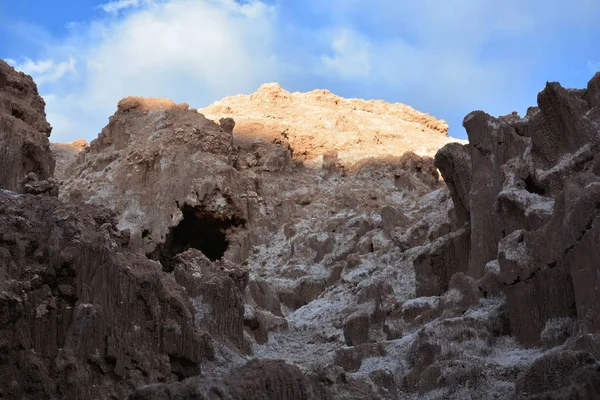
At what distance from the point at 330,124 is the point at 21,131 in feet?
125

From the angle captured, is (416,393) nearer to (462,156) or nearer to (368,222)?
(462,156)

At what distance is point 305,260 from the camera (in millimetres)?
48281

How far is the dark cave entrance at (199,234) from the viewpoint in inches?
2090

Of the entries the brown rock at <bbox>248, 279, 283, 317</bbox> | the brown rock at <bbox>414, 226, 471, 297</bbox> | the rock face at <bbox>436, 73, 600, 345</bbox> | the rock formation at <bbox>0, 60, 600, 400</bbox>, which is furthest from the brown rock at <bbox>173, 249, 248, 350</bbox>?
the brown rock at <bbox>414, 226, 471, 297</bbox>

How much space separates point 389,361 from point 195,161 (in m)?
28.4

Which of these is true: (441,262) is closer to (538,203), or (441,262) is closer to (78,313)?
(538,203)

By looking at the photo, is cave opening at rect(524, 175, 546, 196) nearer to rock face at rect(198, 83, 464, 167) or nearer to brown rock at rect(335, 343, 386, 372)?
brown rock at rect(335, 343, 386, 372)

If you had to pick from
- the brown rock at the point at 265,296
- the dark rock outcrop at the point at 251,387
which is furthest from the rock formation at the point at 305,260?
the brown rock at the point at 265,296

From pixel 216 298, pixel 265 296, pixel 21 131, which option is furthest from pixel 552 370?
pixel 265 296

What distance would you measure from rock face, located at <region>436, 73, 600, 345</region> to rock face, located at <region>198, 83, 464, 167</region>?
22716 millimetres

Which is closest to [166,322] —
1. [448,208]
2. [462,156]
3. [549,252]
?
[549,252]

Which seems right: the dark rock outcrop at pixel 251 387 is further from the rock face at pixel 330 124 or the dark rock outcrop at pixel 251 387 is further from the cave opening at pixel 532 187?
the rock face at pixel 330 124

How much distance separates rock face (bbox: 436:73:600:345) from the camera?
26.0 meters

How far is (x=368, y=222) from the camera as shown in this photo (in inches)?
1951
